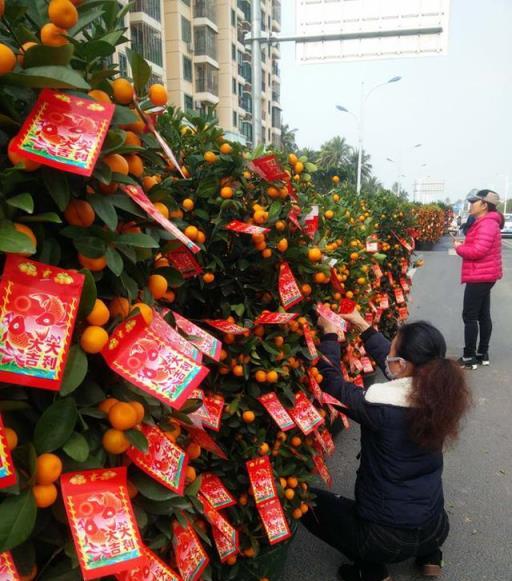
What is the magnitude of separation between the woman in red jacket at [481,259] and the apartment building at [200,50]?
1944 cm

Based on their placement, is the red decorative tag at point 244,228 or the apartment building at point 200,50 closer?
the red decorative tag at point 244,228

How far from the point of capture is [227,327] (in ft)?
6.23

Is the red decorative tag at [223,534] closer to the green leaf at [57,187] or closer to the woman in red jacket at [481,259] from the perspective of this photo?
the green leaf at [57,187]

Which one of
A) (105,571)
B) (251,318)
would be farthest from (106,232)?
(251,318)

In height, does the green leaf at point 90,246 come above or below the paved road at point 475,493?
above

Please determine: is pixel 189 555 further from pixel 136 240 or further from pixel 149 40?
pixel 149 40

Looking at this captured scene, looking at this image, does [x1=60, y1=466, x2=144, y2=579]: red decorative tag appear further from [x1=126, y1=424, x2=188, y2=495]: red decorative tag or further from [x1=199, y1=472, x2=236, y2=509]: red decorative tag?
[x1=199, y1=472, x2=236, y2=509]: red decorative tag

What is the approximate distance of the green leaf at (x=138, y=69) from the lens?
1104 millimetres

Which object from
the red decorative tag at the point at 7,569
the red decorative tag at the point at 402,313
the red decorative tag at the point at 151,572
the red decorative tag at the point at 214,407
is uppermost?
the red decorative tag at the point at 7,569

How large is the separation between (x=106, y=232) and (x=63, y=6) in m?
0.39

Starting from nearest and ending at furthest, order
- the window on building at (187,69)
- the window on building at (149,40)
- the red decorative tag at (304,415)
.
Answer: the red decorative tag at (304,415) → the window on building at (149,40) → the window on building at (187,69)

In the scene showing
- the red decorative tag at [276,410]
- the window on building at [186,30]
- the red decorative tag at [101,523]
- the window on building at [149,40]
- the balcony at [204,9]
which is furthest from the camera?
the balcony at [204,9]

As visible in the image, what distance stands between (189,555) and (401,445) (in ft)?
3.58

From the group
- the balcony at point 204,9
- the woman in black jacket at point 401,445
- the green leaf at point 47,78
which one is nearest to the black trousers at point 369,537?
the woman in black jacket at point 401,445
